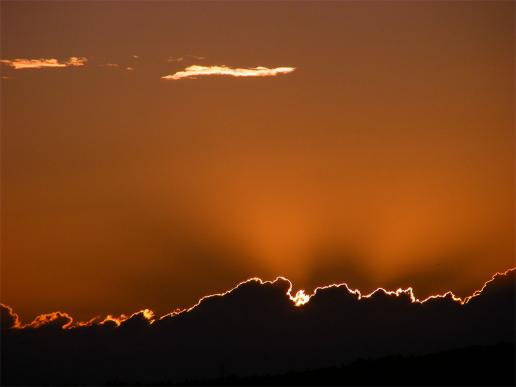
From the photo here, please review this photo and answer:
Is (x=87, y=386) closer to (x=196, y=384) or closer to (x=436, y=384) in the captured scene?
(x=196, y=384)

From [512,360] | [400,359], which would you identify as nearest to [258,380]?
[400,359]

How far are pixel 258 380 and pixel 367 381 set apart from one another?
1118 centimetres

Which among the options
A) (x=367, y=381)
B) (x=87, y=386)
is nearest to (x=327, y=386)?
(x=367, y=381)

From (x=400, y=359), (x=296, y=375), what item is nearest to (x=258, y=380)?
(x=296, y=375)

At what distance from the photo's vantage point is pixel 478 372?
122 m

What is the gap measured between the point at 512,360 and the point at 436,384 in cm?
1318

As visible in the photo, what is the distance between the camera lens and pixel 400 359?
132 meters

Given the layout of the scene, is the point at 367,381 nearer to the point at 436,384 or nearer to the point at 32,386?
the point at 436,384

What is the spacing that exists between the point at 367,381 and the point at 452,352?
52.3 ft

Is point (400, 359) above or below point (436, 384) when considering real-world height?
above

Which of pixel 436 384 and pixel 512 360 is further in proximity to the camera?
pixel 512 360

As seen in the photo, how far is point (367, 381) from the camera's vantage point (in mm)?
121375

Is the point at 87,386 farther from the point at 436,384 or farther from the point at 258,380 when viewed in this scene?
the point at 436,384

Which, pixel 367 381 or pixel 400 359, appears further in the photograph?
pixel 400 359
